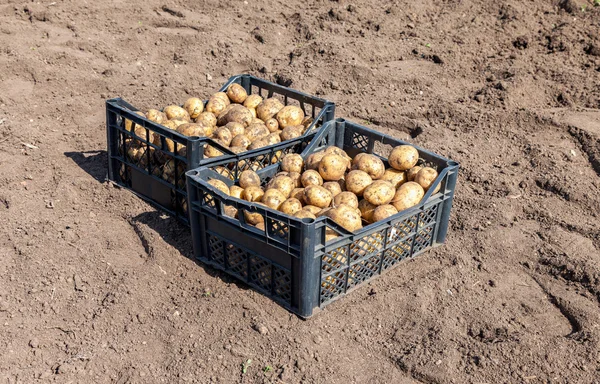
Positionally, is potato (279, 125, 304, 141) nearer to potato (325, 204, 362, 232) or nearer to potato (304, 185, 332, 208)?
potato (304, 185, 332, 208)

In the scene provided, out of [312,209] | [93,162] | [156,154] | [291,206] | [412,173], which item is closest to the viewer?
[291,206]

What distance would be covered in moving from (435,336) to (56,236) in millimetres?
2695

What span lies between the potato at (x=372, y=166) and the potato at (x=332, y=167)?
0.42 feet

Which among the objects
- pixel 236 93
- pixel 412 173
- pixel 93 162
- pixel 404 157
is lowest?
pixel 93 162

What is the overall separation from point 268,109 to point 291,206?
5.26ft

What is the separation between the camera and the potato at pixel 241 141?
4.78 metres

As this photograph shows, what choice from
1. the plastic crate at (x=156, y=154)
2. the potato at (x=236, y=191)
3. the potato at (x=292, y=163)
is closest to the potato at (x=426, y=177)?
the potato at (x=292, y=163)

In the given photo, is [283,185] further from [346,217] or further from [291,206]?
[346,217]

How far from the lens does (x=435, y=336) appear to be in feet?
11.6

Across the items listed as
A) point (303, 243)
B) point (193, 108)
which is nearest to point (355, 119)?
point (193, 108)

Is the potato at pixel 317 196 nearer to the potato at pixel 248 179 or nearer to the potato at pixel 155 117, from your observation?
the potato at pixel 248 179

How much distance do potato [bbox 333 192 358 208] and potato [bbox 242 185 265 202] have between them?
0.50 m

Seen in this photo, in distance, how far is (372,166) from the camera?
4.29 m

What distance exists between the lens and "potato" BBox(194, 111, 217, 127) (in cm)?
508
